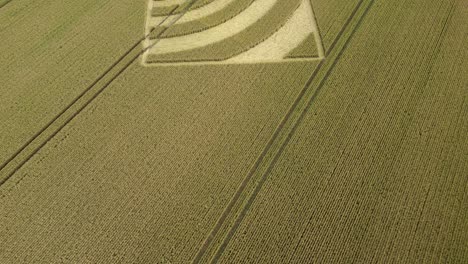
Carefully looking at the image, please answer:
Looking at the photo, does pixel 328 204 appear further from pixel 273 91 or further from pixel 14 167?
pixel 14 167

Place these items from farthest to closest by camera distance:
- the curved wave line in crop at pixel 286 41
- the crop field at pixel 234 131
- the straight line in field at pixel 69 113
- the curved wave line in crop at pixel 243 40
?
the curved wave line in crop at pixel 286 41 → the curved wave line in crop at pixel 243 40 → the straight line in field at pixel 69 113 → the crop field at pixel 234 131

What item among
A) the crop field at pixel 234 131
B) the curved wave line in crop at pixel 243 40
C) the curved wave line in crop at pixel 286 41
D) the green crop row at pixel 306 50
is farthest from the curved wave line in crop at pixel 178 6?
the green crop row at pixel 306 50

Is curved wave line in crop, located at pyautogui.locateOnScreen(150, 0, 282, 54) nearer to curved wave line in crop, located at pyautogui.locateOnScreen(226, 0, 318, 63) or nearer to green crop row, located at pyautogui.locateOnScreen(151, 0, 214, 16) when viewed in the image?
curved wave line in crop, located at pyautogui.locateOnScreen(226, 0, 318, 63)

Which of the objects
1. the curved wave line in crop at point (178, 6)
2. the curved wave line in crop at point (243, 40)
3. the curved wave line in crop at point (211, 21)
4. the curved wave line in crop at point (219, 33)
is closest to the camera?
the curved wave line in crop at point (243, 40)

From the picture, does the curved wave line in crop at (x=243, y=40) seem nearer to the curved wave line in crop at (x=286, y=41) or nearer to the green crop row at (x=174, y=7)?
the curved wave line in crop at (x=286, y=41)

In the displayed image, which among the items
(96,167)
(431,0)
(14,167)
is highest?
(14,167)

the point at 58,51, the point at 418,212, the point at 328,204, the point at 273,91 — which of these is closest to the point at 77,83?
the point at 58,51
